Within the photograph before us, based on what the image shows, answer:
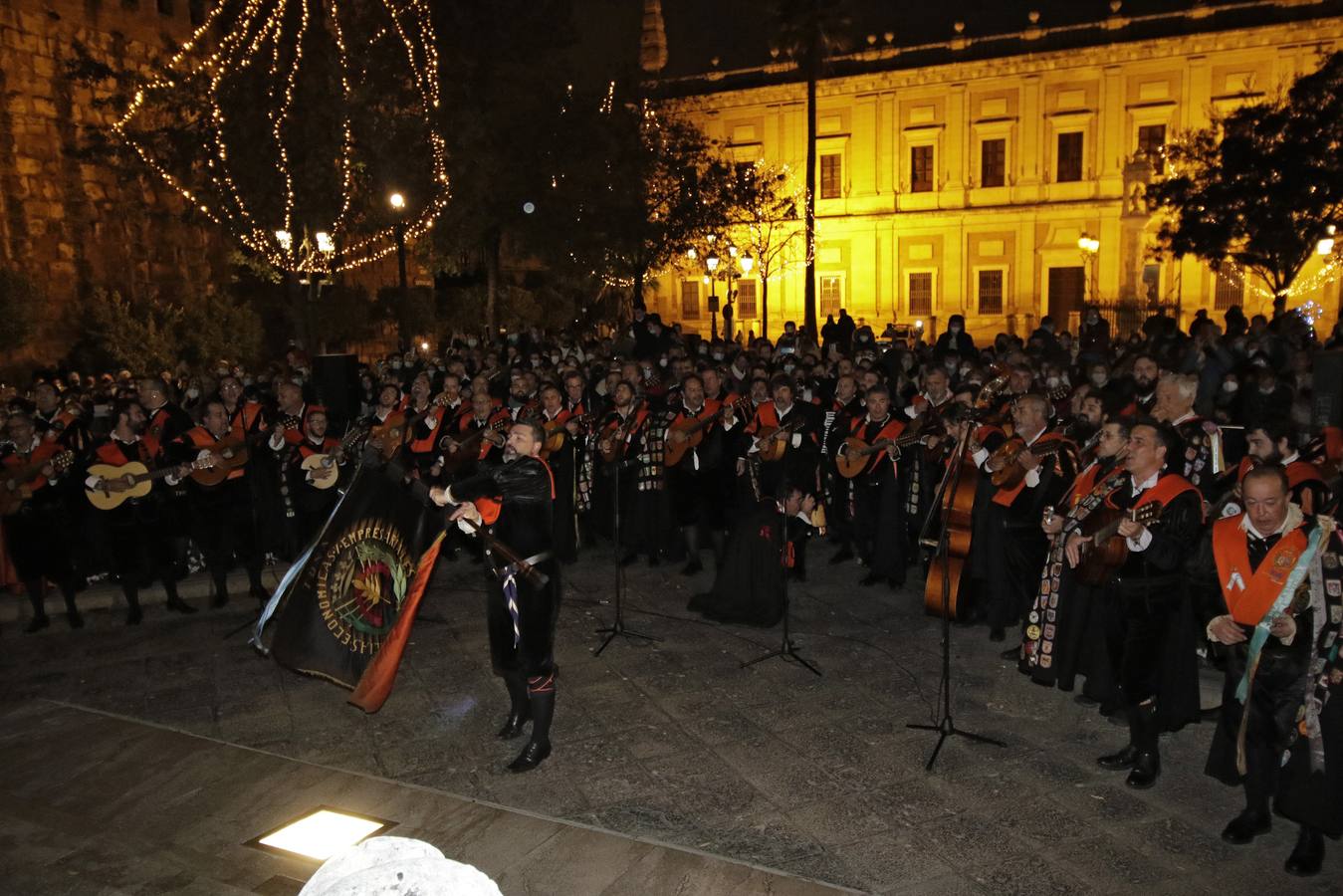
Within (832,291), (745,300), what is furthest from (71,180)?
(832,291)

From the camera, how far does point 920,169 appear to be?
4953 cm

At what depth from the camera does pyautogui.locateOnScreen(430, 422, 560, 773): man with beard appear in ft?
20.1

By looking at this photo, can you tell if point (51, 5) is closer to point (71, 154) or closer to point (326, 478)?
point (71, 154)

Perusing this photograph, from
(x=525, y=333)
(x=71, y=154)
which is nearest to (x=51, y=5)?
(x=71, y=154)

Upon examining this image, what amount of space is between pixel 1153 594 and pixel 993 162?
4700 centimetres

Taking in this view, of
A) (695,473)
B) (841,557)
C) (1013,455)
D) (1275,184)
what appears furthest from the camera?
(1275,184)

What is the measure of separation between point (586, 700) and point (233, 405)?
6146 millimetres

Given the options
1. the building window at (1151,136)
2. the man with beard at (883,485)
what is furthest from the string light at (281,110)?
the building window at (1151,136)

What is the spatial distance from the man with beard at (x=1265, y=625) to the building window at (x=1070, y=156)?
153ft

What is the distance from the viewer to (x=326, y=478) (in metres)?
10.1

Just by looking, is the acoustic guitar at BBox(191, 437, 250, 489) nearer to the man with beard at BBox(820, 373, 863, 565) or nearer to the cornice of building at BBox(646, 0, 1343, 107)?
the man with beard at BBox(820, 373, 863, 565)

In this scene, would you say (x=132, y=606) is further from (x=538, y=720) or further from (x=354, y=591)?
(x=538, y=720)

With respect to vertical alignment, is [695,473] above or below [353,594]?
above

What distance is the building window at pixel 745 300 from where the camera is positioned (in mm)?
51625
